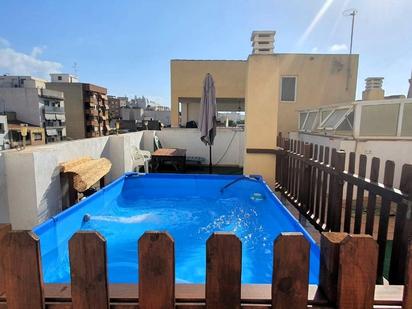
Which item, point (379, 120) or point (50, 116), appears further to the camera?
point (50, 116)

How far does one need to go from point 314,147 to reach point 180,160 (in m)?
5.55

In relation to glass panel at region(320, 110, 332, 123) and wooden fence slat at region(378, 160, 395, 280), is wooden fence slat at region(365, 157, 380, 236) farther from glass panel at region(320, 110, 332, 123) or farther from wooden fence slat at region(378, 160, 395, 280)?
glass panel at region(320, 110, 332, 123)

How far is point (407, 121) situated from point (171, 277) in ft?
27.2

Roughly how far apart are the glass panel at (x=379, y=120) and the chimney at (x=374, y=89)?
6061 millimetres

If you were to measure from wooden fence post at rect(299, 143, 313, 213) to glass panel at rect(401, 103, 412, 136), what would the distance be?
4623mm

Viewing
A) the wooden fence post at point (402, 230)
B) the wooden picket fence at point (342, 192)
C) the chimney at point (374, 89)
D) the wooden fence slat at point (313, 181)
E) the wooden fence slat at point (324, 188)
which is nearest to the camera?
the wooden fence post at point (402, 230)

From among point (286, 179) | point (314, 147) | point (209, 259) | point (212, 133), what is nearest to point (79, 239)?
point (209, 259)

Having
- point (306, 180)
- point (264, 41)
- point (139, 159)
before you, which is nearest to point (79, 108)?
point (139, 159)

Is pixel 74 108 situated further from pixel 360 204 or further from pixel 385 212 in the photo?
pixel 385 212

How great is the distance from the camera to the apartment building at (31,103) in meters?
41.2

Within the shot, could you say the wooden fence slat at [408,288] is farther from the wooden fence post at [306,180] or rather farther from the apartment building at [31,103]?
the apartment building at [31,103]

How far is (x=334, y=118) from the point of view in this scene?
8.23 m

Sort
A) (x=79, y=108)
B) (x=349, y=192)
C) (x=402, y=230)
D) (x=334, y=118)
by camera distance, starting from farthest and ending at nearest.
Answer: (x=79, y=108) → (x=334, y=118) → (x=349, y=192) → (x=402, y=230)

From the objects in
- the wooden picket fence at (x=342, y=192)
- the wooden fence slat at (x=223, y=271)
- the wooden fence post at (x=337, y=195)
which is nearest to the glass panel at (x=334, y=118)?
the wooden picket fence at (x=342, y=192)
